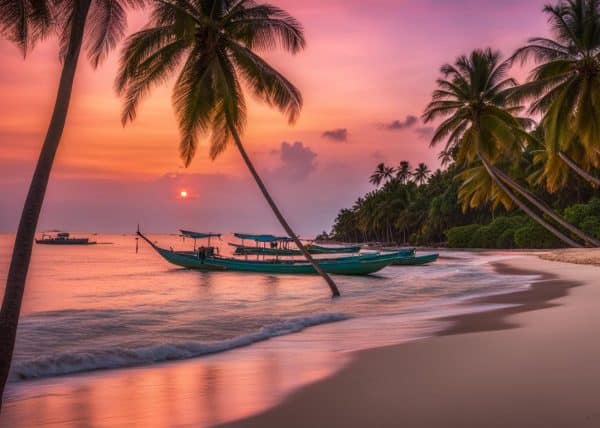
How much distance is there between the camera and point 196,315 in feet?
58.2

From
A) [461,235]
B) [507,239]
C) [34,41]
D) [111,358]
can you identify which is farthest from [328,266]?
[461,235]

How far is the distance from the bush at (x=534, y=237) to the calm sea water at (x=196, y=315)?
111 feet

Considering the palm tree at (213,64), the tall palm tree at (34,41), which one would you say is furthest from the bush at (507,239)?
the tall palm tree at (34,41)

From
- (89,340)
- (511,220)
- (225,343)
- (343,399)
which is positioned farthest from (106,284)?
(511,220)

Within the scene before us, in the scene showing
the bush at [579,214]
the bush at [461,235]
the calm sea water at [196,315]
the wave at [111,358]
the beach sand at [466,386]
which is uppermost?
the bush at [579,214]

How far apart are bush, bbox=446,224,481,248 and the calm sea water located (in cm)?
4609

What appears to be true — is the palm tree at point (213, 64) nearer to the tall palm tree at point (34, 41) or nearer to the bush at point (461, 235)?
the tall palm tree at point (34, 41)

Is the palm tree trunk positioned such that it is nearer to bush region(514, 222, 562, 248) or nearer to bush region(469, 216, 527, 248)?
bush region(514, 222, 562, 248)

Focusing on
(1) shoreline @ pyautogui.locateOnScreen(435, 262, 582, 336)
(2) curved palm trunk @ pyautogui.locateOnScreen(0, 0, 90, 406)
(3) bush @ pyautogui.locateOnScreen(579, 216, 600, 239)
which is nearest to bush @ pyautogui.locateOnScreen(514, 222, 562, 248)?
(3) bush @ pyautogui.locateOnScreen(579, 216, 600, 239)

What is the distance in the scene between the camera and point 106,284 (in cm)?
3422

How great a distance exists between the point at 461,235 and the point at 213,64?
66378 millimetres

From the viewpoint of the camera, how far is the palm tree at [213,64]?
17141 millimetres

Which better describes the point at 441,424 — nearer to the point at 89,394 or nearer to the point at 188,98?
the point at 89,394

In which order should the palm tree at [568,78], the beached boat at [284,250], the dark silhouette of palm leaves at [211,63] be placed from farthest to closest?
the beached boat at [284,250] < the palm tree at [568,78] < the dark silhouette of palm leaves at [211,63]
